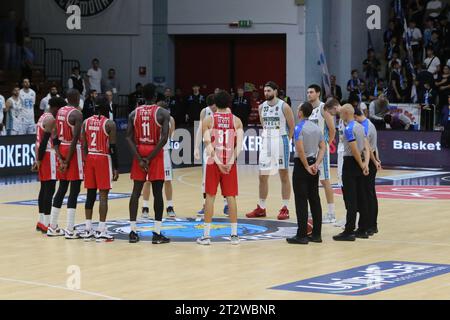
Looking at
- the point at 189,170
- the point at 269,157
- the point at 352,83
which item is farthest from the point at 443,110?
the point at 269,157

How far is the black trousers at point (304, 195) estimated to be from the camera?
49.3 feet

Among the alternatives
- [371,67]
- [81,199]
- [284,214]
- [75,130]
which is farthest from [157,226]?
[371,67]

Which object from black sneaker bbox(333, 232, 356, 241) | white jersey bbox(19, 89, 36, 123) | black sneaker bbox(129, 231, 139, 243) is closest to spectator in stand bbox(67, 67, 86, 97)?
white jersey bbox(19, 89, 36, 123)

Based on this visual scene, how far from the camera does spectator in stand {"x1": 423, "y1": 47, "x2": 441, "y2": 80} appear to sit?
33.5 meters

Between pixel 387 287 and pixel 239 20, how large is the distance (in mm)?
25414

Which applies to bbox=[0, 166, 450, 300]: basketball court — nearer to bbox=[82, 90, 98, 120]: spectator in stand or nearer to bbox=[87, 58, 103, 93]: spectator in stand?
bbox=[82, 90, 98, 120]: spectator in stand

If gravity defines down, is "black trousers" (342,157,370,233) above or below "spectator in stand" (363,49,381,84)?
below

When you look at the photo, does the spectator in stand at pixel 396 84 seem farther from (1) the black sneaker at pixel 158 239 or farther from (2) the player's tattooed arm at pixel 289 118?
(1) the black sneaker at pixel 158 239

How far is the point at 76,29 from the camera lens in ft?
125

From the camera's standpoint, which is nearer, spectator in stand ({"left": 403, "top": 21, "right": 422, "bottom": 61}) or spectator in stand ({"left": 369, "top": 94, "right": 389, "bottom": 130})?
spectator in stand ({"left": 369, "top": 94, "right": 389, "bottom": 130})

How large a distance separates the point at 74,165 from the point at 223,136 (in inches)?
88.2

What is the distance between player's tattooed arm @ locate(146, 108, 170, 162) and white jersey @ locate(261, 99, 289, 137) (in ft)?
10.7

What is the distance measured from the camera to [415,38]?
117 ft
